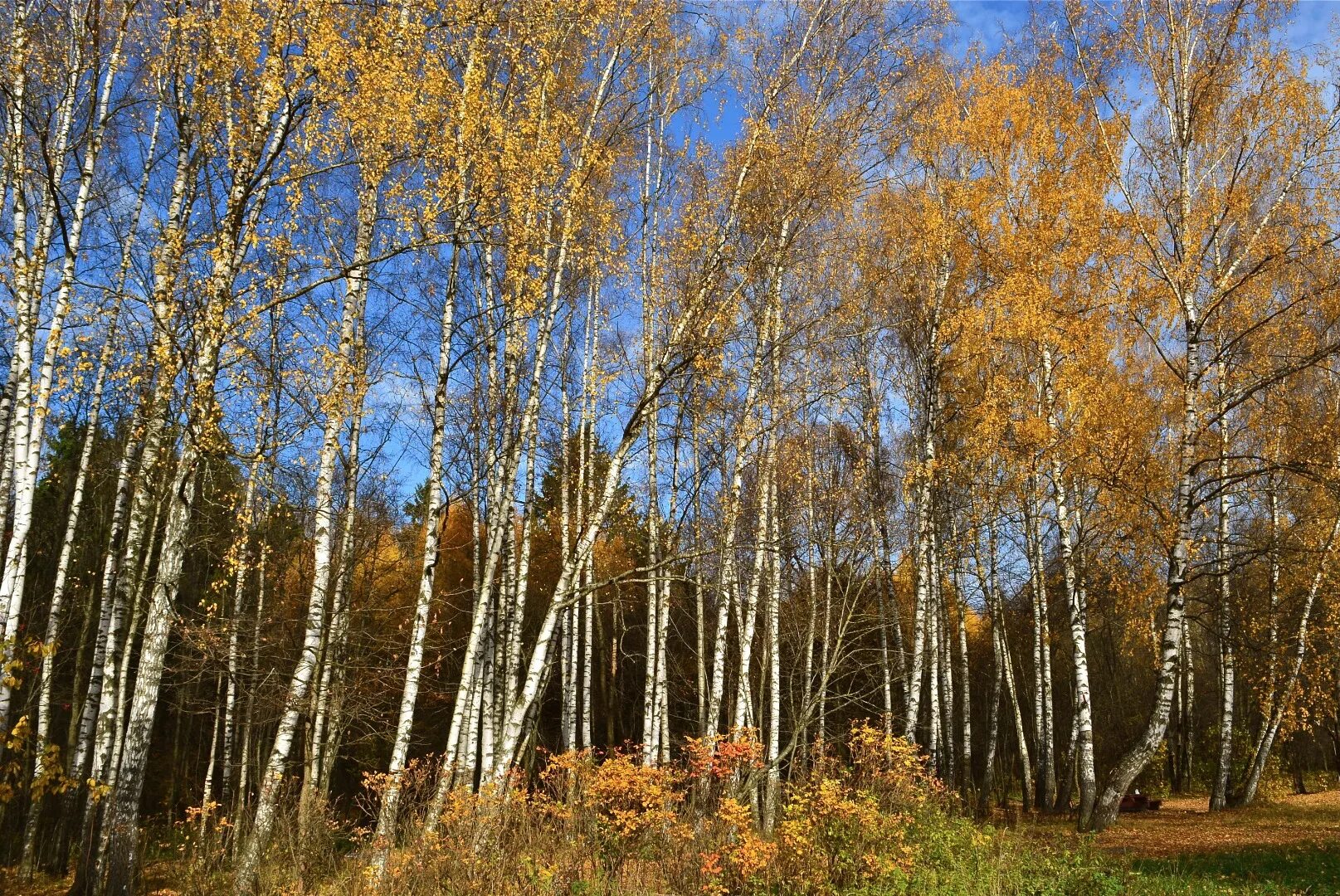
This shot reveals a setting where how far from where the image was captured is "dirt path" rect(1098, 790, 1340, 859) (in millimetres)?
8656

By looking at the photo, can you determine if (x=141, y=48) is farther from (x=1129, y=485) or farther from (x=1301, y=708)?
(x=1301, y=708)

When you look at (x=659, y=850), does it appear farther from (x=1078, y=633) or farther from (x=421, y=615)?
(x=1078, y=633)

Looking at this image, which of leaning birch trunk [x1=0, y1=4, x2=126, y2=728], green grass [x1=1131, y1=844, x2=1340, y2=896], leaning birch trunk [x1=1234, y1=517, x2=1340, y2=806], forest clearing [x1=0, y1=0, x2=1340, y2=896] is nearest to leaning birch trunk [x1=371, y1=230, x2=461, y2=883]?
forest clearing [x1=0, y1=0, x2=1340, y2=896]

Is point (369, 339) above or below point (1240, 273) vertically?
below

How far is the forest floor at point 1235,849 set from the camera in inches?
256

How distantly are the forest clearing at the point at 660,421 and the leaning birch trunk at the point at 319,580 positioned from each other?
0.05 metres

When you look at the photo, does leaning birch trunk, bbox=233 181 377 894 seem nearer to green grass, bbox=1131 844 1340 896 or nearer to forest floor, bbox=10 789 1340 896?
forest floor, bbox=10 789 1340 896

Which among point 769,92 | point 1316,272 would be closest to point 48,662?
point 769,92

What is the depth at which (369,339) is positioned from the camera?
1051cm

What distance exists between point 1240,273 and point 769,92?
8.15 m

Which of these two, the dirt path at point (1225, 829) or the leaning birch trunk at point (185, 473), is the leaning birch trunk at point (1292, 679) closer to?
the dirt path at point (1225, 829)

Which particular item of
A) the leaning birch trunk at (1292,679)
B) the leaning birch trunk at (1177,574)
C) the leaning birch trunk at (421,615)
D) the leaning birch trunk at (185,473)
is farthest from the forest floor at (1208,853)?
the leaning birch trunk at (421,615)

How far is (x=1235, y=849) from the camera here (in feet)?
27.6

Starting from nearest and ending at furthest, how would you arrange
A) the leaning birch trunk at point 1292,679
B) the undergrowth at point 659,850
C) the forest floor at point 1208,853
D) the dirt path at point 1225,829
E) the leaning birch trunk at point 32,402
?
the undergrowth at point 659,850, the leaning birch trunk at point 32,402, the forest floor at point 1208,853, the dirt path at point 1225,829, the leaning birch trunk at point 1292,679
